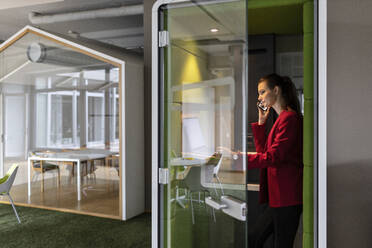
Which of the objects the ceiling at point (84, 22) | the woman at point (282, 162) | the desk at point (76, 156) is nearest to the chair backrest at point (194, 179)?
the woman at point (282, 162)

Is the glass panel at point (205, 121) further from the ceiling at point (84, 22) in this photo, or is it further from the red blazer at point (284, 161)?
the ceiling at point (84, 22)

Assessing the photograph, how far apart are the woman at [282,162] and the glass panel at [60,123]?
3.03m


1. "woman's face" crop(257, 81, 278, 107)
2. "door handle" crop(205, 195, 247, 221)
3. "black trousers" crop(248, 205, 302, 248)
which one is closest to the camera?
"door handle" crop(205, 195, 247, 221)

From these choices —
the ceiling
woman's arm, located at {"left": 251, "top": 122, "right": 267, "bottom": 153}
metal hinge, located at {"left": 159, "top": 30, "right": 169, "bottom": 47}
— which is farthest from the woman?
the ceiling

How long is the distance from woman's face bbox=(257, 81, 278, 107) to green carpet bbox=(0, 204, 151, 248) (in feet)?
7.32

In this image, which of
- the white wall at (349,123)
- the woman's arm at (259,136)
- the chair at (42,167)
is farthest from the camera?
the chair at (42,167)

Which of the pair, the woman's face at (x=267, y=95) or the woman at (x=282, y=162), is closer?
the woman at (x=282, y=162)

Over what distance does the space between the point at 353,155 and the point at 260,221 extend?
1124 millimetres

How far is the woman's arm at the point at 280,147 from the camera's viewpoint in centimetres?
263

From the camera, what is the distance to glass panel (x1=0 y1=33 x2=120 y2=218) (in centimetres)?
Answer: 547

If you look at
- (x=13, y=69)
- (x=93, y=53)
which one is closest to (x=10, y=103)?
(x=13, y=69)

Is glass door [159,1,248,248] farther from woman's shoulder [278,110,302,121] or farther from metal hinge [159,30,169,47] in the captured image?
woman's shoulder [278,110,302,121]

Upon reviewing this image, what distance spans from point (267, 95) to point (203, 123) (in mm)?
851

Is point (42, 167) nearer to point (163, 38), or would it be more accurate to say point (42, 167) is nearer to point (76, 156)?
point (76, 156)
